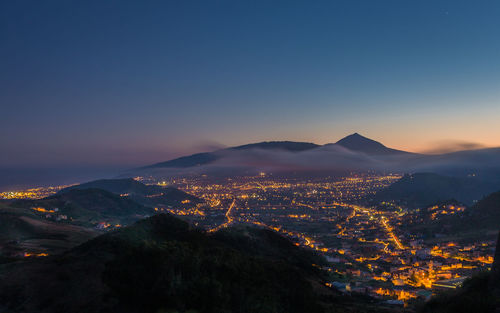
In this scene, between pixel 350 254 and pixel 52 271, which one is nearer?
pixel 52 271

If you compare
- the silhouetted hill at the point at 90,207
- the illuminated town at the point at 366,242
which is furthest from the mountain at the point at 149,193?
the silhouetted hill at the point at 90,207

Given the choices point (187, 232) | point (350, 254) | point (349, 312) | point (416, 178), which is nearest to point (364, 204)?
point (416, 178)

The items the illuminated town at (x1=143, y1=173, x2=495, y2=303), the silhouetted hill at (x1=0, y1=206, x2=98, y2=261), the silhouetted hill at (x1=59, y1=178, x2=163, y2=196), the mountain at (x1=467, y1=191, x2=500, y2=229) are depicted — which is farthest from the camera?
the silhouetted hill at (x1=59, y1=178, x2=163, y2=196)

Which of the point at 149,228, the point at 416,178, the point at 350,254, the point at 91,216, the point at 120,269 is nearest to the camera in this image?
the point at 120,269

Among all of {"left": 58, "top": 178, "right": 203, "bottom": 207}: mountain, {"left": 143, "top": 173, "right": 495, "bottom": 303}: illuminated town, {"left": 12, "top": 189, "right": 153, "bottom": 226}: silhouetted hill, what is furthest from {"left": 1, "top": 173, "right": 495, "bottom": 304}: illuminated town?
{"left": 58, "top": 178, "right": 203, "bottom": 207}: mountain


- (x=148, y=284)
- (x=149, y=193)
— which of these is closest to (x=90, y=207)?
(x=149, y=193)

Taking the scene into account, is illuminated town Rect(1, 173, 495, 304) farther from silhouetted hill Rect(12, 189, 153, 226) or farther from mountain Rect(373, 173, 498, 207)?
mountain Rect(373, 173, 498, 207)

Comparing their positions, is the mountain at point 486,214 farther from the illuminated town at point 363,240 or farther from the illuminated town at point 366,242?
the illuminated town at point 363,240

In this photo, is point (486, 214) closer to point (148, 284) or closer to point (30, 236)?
point (148, 284)

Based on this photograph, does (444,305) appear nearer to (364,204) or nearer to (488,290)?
(488,290)
